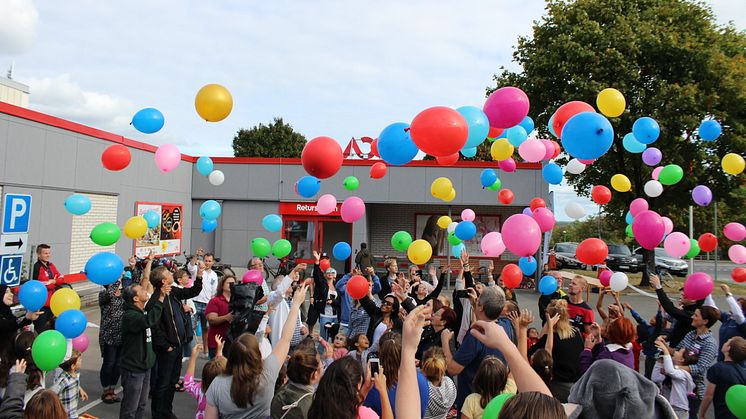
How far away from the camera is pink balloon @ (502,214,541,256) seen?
535 cm

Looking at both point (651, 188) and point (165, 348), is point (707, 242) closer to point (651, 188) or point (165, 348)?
point (651, 188)

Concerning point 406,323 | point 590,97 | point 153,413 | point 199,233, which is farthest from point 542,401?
point 199,233

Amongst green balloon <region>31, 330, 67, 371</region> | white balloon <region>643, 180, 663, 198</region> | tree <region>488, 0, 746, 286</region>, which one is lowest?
green balloon <region>31, 330, 67, 371</region>

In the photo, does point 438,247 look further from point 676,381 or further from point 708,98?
point 676,381

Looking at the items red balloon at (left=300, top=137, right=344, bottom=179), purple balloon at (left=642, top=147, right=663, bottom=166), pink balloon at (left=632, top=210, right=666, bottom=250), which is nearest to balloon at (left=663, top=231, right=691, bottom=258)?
pink balloon at (left=632, top=210, right=666, bottom=250)

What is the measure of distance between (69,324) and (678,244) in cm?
770

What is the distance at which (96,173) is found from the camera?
13477 millimetres

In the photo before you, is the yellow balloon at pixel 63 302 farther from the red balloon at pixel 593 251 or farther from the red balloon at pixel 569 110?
the red balloon at pixel 569 110

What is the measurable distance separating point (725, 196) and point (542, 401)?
1881 cm

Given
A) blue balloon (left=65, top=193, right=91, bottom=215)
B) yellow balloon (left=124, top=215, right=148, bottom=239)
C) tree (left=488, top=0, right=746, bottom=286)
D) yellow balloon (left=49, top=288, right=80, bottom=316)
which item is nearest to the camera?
yellow balloon (left=49, top=288, right=80, bottom=316)

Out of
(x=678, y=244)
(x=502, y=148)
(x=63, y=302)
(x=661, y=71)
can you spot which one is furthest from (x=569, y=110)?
(x=661, y=71)

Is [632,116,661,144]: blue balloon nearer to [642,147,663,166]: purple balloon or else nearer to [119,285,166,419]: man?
[642,147,663,166]: purple balloon

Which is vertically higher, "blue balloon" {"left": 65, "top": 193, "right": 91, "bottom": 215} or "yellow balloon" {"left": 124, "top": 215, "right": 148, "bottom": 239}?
"blue balloon" {"left": 65, "top": 193, "right": 91, "bottom": 215}

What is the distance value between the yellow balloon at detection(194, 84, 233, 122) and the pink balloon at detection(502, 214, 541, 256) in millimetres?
3705
